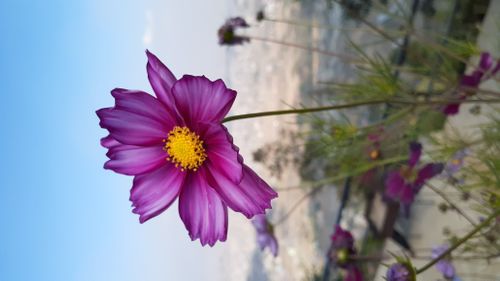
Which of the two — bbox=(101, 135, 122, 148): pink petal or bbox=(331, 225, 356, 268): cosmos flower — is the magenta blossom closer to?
bbox=(101, 135, 122, 148): pink petal

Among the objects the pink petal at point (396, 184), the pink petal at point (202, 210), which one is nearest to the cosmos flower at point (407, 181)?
the pink petal at point (396, 184)

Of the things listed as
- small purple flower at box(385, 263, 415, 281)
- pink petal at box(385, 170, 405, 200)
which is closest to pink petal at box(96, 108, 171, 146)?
small purple flower at box(385, 263, 415, 281)

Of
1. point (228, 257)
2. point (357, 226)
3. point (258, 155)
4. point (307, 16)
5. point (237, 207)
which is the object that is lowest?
point (228, 257)

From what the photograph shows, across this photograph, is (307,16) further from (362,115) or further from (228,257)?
(228,257)

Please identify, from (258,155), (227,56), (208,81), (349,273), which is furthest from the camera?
(227,56)

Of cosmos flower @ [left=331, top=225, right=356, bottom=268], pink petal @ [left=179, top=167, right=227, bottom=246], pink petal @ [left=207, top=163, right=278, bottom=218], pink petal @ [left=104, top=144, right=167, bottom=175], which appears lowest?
cosmos flower @ [left=331, top=225, right=356, bottom=268]

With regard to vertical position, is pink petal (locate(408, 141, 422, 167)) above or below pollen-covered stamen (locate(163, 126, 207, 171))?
below

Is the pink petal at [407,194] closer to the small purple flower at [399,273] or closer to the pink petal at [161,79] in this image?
the small purple flower at [399,273]

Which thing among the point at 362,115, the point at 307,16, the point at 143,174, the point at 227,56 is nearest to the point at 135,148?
the point at 143,174
